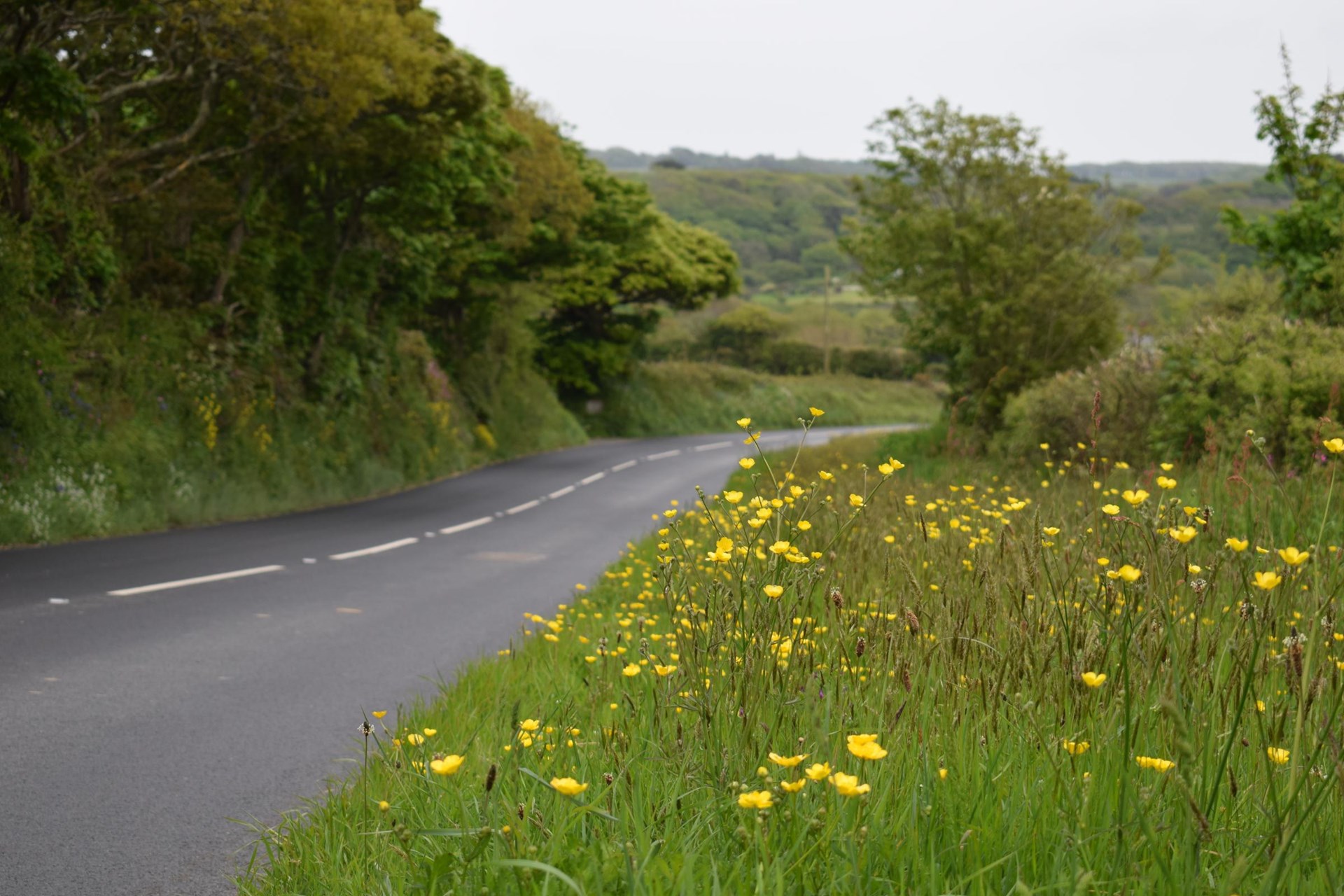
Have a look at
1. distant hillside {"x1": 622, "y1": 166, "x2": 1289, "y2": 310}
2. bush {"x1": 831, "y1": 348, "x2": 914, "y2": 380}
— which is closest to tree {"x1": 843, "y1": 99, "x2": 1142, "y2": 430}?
bush {"x1": 831, "y1": 348, "x2": 914, "y2": 380}

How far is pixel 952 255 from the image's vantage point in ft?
66.7

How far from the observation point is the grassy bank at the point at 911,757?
2455 mm

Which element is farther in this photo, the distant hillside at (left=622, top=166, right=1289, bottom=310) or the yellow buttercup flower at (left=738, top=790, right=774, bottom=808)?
the distant hillside at (left=622, top=166, right=1289, bottom=310)

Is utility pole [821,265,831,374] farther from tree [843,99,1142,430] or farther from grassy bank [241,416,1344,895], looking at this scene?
grassy bank [241,416,1344,895]

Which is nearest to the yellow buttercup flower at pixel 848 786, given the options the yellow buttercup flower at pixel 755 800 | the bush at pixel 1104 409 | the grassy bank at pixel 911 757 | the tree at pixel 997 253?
the grassy bank at pixel 911 757

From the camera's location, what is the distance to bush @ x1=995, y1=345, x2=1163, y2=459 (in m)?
14.1

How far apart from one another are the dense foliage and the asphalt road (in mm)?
2064

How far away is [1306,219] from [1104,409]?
3.39 meters

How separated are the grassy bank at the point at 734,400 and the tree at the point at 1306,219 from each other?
29.9 m

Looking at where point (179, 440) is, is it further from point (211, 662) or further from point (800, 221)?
point (800, 221)

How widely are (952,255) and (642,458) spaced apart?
509 inches

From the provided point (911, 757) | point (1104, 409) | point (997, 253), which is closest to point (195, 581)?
point (911, 757)

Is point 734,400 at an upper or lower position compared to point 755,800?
lower

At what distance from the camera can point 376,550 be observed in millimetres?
13398
